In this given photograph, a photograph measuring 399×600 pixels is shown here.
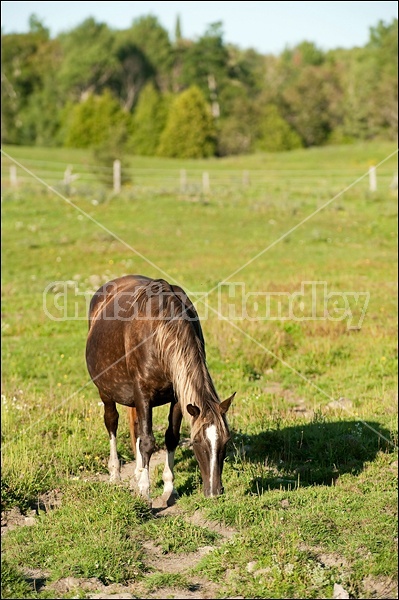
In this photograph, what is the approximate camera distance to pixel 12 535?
6.34m

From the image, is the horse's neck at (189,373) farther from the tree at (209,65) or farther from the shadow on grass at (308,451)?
the tree at (209,65)

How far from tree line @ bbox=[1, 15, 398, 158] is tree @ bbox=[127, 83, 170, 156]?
0.10 meters

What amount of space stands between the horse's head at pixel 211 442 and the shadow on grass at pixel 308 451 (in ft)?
3.04

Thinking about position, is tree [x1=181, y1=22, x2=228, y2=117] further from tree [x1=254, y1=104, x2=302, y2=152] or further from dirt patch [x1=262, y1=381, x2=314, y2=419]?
dirt patch [x1=262, y1=381, x2=314, y2=419]

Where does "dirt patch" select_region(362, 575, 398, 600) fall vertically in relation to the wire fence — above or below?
below

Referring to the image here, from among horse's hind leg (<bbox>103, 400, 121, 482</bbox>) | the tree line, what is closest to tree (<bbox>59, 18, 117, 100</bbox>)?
the tree line

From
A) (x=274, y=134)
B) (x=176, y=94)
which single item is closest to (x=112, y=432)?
(x=274, y=134)

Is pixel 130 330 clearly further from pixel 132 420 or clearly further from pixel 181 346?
pixel 132 420

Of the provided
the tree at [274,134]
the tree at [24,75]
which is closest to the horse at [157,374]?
the tree at [274,134]

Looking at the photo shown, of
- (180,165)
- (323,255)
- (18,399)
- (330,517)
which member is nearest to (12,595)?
(330,517)

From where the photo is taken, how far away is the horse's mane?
21.8ft

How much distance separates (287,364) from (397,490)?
579cm

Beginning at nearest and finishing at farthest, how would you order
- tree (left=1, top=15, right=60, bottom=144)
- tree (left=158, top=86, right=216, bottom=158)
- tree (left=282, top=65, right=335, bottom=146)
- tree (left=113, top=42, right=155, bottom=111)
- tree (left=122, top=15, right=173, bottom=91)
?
tree (left=158, top=86, right=216, bottom=158) < tree (left=282, top=65, right=335, bottom=146) < tree (left=1, top=15, right=60, bottom=144) < tree (left=113, top=42, right=155, bottom=111) < tree (left=122, top=15, right=173, bottom=91)

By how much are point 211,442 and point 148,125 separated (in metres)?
66.1
